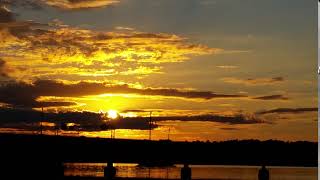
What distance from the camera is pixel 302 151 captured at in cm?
4766

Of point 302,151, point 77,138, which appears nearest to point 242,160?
point 302,151

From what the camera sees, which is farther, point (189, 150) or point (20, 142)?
point (189, 150)

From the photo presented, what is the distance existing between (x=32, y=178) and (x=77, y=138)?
11.7m

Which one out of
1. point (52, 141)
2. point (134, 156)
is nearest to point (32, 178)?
point (52, 141)

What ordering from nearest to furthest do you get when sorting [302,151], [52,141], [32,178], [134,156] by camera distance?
1. [32,178]
2. [52,141]
3. [134,156]
4. [302,151]

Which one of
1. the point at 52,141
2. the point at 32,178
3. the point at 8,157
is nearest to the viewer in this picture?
the point at 32,178

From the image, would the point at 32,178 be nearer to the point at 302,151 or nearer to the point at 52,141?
the point at 52,141

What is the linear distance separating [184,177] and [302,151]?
10.1 meters

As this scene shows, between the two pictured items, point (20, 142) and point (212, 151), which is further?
point (212, 151)

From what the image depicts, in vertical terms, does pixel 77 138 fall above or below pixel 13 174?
above

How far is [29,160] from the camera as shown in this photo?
36.9m

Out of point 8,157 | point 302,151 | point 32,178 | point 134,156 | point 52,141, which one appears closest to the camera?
point 32,178

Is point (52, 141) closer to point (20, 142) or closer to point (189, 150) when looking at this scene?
point (20, 142)

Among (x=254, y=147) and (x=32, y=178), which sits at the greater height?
(x=254, y=147)
